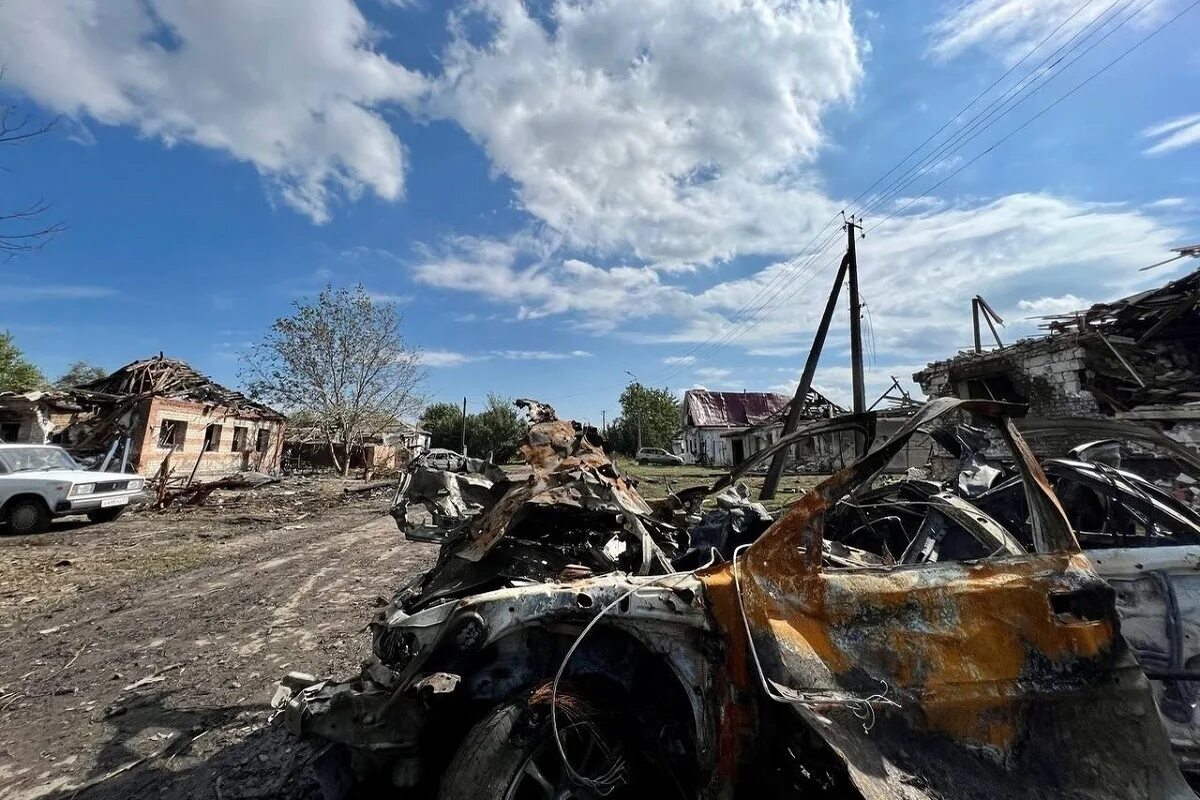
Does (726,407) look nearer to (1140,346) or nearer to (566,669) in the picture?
(1140,346)

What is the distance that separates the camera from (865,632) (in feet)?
6.67

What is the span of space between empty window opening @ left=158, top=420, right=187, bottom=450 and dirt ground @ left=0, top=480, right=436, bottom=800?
31.9 feet

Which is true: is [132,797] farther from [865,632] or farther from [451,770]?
[865,632]

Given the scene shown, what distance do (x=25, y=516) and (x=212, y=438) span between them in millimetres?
11910

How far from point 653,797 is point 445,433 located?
43.1 metres

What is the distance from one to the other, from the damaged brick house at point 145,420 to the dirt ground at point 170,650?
8.86 metres

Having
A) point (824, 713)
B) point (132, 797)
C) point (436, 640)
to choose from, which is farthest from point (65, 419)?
point (824, 713)

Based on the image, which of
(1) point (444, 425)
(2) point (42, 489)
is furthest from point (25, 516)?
(1) point (444, 425)

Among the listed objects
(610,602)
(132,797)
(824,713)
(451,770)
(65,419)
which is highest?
(65,419)

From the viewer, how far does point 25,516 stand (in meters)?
10.6

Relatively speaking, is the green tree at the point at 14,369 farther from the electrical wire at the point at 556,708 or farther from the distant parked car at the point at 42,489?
the electrical wire at the point at 556,708

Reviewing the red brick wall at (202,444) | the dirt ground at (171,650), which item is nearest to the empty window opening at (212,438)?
the red brick wall at (202,444)

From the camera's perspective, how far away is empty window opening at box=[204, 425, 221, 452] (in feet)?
70.4

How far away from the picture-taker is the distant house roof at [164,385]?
62.1ft
